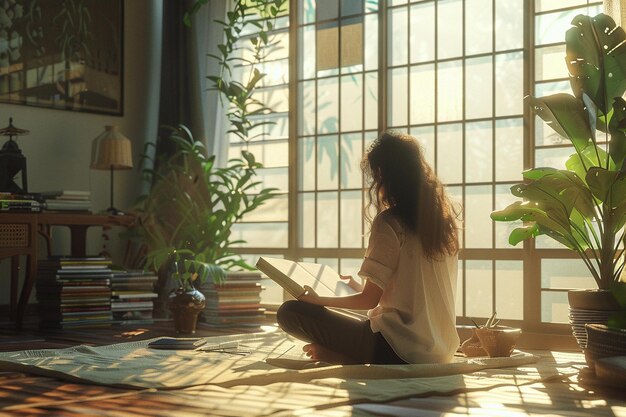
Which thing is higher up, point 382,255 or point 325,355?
point 382,255

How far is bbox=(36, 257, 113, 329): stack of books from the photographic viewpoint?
5.33 m

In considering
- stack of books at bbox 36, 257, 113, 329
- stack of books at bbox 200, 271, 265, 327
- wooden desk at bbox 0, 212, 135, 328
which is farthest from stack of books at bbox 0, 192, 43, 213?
stack of books at bbox 200, 271, 265, 327

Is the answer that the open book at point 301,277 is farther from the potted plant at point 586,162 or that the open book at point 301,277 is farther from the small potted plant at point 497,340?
the potted plant at point 586,162

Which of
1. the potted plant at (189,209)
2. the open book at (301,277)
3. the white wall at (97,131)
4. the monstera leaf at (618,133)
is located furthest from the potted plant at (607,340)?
the white wall at (97,131)

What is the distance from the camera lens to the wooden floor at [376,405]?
2.43 meters

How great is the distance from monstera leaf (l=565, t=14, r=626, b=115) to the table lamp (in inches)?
120

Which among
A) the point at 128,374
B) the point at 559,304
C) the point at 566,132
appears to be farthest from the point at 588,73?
the point at 128,374

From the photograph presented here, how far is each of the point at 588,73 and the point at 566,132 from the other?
0.27 metres

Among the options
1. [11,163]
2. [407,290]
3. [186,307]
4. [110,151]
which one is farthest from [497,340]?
[11,163]

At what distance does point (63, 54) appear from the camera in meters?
6.18

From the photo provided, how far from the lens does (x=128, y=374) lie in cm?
310

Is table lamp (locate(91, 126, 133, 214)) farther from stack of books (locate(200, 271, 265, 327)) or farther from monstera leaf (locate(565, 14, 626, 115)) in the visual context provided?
monstera leaf (locate(565, 14, 626, 115))

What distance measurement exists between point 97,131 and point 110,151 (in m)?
0.61

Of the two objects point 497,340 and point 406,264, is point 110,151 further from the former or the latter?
point 406,264
